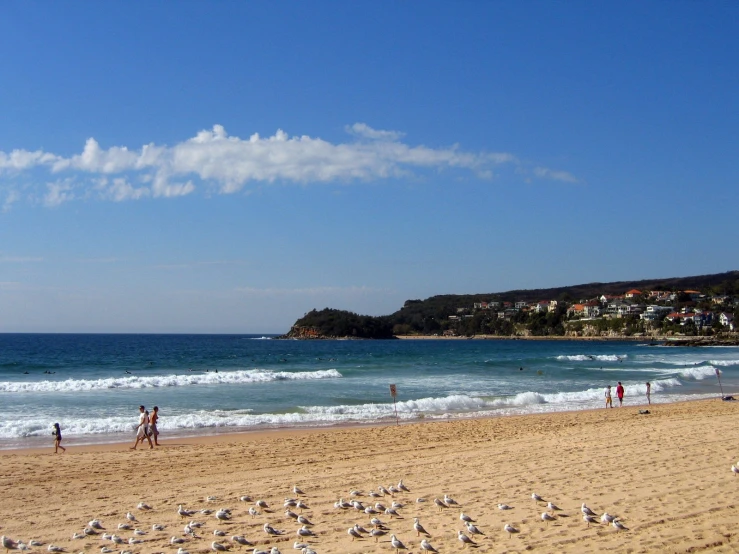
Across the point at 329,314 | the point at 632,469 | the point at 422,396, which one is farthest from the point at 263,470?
the point at 329,314

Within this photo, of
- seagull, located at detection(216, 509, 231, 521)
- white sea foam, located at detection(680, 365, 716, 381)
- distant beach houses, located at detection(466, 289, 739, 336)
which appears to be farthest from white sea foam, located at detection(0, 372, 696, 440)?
distant beach houses, located at detection(466, 289, 739, 336)

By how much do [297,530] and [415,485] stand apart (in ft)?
10.0

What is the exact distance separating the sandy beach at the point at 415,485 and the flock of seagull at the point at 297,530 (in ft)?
0.23

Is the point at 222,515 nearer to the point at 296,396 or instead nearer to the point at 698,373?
the point at 296,396

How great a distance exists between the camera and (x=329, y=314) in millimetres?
169500

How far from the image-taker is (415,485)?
10.7 m

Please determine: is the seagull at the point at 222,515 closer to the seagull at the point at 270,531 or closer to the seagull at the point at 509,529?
the seagull at the point at 270,531

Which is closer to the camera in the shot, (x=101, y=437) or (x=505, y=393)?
(x=101, y=437)

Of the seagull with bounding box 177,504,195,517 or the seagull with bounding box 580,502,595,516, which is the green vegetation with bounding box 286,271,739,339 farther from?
the seagull with bounding box 177,504,195,517

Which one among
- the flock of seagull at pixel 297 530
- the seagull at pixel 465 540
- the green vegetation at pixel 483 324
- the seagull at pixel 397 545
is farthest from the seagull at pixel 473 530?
the green vegetation at pixel 483 324

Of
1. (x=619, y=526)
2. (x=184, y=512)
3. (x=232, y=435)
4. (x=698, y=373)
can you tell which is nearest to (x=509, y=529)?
(x=619, y=526)

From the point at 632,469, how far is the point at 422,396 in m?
18.7

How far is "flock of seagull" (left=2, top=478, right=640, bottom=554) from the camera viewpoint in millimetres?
7539

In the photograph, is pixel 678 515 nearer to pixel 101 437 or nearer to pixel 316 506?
pixel 316 506
